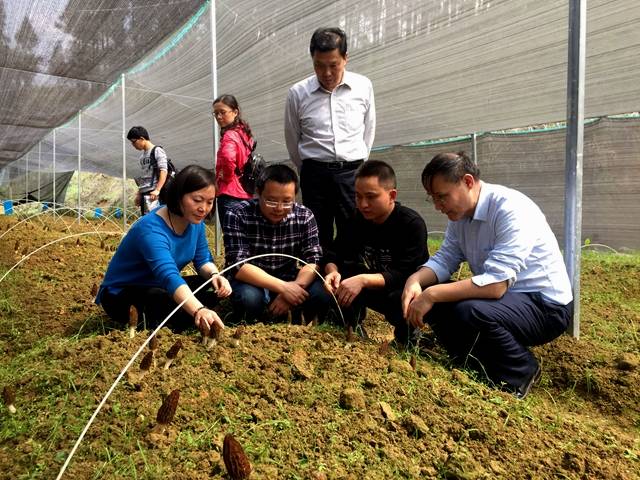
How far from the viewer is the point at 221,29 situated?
6.66 meters

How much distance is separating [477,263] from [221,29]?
5.59 meters

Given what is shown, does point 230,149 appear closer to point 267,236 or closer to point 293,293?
point 267,236

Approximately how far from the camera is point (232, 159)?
434cm

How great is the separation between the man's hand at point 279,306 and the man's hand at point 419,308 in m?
0.82

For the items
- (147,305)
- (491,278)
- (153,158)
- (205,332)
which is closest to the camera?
(205,332)

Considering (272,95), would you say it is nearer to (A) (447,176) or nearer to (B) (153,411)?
(A) (447,176)

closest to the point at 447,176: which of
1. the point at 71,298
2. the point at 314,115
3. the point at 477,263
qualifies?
the point at 477,263

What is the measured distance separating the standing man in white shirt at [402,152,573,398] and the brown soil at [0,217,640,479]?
7.9 inches

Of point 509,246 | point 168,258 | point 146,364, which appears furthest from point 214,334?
point 509,246

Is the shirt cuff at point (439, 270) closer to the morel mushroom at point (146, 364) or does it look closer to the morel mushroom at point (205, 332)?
the morel mushroom at point (205, 332)

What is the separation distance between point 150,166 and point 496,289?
5152 mm

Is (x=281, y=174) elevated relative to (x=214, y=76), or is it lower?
lower

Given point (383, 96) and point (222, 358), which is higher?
point (383, 96)

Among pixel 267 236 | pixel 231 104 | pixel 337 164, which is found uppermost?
pixel 231 104
